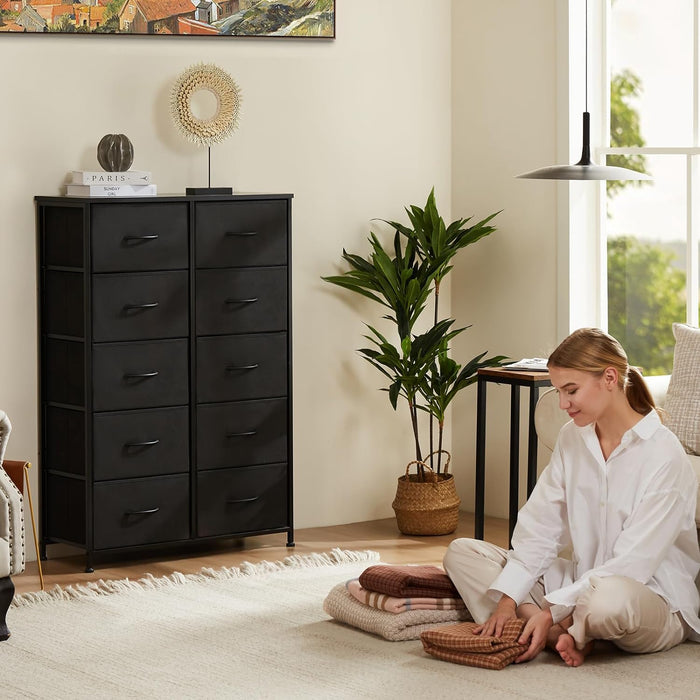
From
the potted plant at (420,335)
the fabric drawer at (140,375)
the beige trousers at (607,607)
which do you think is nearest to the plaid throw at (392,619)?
the beige trousers at (607,607)

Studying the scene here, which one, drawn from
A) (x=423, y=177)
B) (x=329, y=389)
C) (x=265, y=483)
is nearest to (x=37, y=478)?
(x=265, y=483)

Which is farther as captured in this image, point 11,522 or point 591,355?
point 11,522

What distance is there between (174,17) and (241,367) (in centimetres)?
137

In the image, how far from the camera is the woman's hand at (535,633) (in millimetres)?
3553

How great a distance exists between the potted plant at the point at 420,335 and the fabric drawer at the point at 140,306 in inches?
31.4

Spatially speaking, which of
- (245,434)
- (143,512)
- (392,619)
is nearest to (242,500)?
(245,434)

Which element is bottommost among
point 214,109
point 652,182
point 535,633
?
point 535,633

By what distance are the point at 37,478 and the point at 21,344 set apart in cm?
50

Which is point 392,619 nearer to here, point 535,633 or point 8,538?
point 535,633

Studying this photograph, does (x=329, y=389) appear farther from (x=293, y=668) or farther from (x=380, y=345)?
(x=293, y=668)

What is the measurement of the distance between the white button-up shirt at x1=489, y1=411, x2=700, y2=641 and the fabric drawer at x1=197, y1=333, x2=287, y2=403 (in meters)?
1.63

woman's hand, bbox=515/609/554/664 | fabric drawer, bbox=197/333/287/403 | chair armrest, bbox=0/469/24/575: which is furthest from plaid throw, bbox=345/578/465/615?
fabric drawer, bbox=197/333/287/403

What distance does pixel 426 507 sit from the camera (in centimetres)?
547

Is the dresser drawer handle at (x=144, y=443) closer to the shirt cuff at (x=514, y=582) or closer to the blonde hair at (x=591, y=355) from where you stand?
the shirt cuff at (x=514, y=582)
